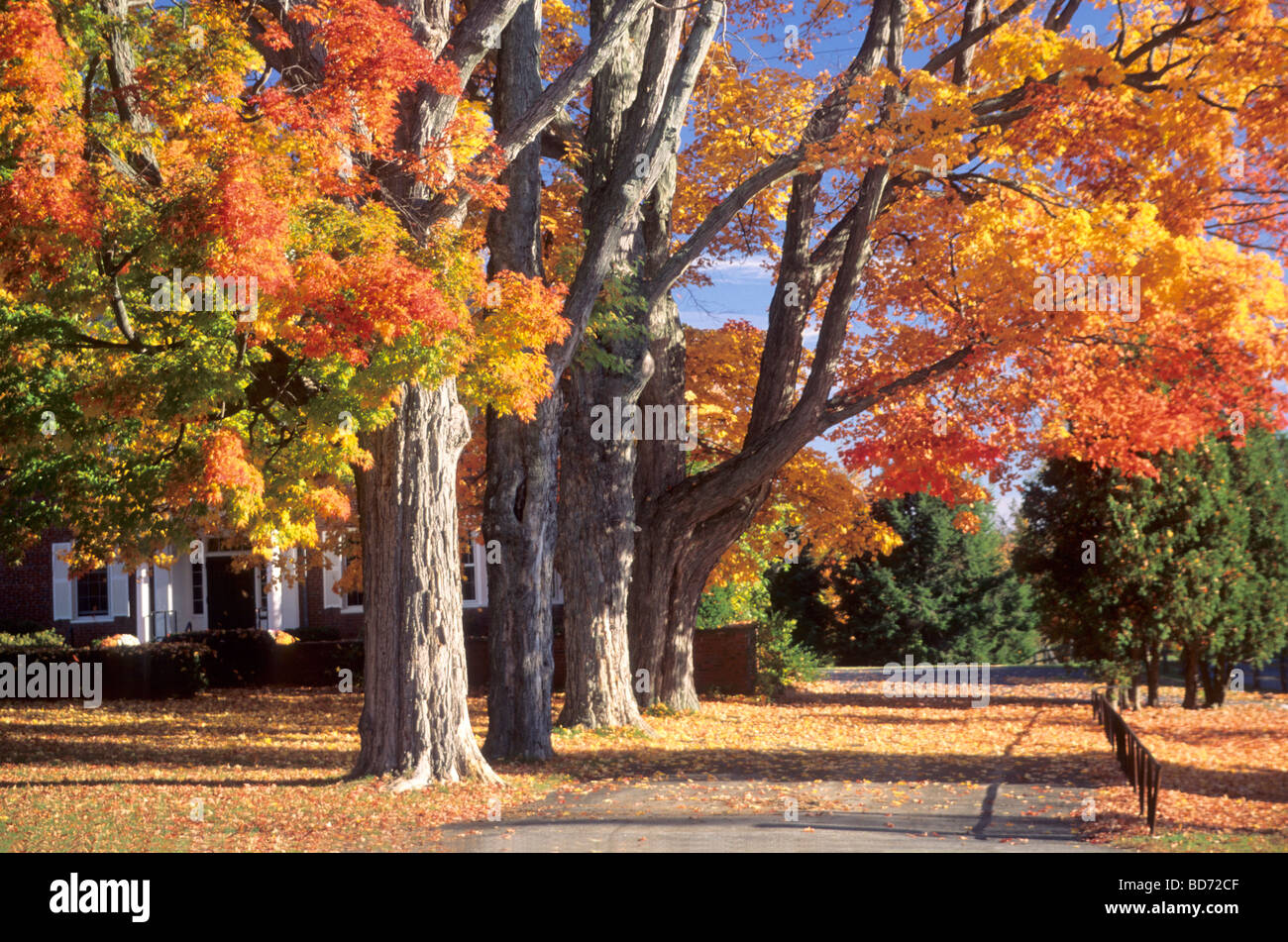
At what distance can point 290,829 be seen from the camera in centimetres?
984

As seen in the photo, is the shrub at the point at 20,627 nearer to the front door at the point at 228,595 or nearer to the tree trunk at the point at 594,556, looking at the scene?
the front door at the point at 228,595

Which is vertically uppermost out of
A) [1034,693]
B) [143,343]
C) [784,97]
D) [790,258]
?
[784,97]

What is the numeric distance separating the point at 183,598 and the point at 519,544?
18560mm

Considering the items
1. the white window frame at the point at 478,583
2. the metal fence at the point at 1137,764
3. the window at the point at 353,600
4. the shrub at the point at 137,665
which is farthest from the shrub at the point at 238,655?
the metal fence at the point at 1137,764

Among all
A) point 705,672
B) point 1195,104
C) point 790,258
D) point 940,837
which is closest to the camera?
point 940,837

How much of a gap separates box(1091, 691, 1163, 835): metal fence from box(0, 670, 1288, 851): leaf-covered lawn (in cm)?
20

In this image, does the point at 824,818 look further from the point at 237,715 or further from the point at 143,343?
the point at 237,715

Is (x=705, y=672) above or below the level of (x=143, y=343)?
below

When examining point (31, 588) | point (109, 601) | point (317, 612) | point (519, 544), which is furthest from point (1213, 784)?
point (31, 588)

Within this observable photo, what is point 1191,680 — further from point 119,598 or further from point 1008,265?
point 119,598

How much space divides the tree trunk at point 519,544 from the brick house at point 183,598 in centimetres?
1463

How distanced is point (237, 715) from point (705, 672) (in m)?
9.27

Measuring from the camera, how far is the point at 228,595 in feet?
98.4

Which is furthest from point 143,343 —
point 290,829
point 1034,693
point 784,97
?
point 1034,693
